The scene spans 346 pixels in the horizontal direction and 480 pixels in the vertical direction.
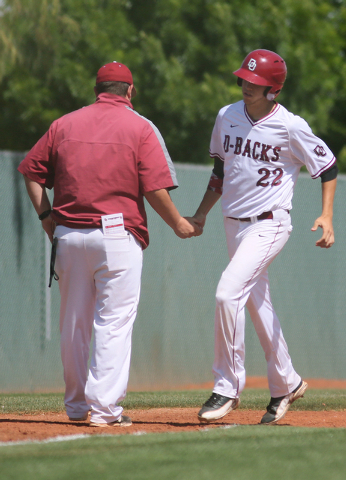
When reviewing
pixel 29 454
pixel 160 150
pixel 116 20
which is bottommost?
pixel 29 454

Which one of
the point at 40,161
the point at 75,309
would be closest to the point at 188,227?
the point at 75,309

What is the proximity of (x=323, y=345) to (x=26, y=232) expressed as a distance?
4519mm

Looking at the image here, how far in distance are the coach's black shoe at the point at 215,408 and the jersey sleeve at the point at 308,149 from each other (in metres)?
1.50

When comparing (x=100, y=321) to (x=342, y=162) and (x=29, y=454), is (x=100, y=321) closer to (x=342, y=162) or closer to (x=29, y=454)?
(x=29, y=454)

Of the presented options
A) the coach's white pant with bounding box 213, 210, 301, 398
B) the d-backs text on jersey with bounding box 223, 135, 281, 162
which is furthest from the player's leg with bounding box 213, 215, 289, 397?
the d-backs text on jersey with bounding box 223, 135, 281, 162

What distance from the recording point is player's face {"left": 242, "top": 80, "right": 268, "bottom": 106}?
442 centimetres

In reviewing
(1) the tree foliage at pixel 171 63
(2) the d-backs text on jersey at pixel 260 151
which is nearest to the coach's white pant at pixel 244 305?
(2) the d-backs text on jersey at pixel 260 151

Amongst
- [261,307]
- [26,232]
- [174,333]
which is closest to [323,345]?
[174,333]

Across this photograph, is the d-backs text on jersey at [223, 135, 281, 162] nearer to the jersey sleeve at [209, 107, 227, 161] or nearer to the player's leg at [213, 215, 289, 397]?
the jersey sleeve at [209, 107, 227, 161]

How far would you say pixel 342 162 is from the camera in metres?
15.8

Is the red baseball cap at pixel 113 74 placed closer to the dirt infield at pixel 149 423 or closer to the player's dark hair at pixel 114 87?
the player's dark hair at pixel 114 87

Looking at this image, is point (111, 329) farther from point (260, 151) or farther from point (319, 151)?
point (319, 151)

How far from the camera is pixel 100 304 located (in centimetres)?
410

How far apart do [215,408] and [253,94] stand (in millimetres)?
1969
